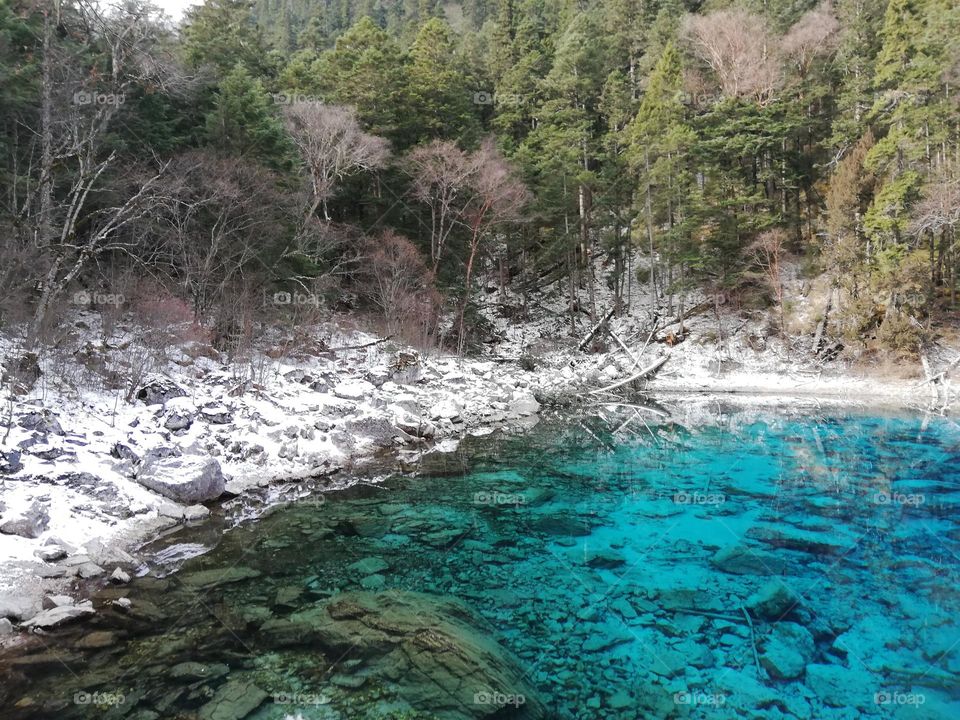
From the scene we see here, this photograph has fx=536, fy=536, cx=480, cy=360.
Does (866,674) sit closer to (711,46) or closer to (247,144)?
(247,144)

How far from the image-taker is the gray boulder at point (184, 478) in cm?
766

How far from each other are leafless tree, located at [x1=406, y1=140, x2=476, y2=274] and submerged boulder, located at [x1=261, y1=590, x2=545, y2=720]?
1689cm

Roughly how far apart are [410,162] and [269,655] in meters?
20.5

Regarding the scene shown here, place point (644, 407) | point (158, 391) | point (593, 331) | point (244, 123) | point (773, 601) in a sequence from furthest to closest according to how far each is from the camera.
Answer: point (593, 331)
point (644, 407)
point (244, 123)
point (158, 391)
point (773, 601)

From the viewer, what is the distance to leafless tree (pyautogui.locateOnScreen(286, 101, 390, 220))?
18.0m

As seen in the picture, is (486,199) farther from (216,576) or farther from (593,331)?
(216,576)

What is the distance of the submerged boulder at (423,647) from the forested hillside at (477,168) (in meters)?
7.48

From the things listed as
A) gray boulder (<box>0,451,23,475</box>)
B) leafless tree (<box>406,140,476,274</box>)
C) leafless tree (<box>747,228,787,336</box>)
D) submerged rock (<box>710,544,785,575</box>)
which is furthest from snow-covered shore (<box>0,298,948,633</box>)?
submerged rock (<box>710,544,785,575</box>)

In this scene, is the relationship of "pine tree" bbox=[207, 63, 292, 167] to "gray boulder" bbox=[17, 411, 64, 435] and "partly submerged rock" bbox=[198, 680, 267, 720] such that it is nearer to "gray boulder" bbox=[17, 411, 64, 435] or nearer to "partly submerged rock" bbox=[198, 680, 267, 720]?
"gray boulder" bbox=[17, 411, 64, 435]

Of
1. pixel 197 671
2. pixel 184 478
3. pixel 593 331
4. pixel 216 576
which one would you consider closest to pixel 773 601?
pixel 197 671

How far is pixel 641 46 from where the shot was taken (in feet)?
121

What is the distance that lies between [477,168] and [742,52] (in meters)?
17.6

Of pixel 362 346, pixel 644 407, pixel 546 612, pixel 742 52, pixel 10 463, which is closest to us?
pixel 546 612

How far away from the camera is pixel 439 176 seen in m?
21.3
